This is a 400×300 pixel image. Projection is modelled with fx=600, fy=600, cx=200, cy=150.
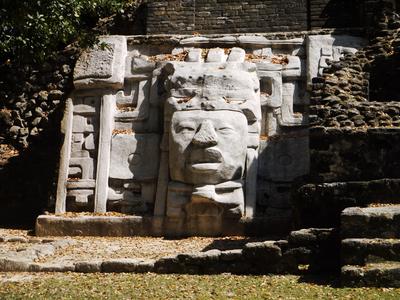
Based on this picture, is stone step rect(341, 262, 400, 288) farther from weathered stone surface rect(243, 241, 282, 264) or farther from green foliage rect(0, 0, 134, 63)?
green foliage rect(0, 0, 134, 63)

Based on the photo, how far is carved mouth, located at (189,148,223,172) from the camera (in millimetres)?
9609

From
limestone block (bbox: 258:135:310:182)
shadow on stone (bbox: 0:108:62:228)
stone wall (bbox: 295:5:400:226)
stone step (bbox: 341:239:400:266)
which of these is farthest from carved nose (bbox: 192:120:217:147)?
stone step (bbox: 341:239:400:266)

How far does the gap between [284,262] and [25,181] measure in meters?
6.89

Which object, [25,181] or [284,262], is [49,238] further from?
[284,262]

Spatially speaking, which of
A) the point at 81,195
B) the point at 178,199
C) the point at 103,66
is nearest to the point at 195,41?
the point at 103,66

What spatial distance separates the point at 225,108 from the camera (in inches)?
396

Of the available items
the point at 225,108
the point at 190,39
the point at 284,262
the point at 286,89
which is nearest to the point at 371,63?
the point at 286,89

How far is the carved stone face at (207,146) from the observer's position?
9.66m

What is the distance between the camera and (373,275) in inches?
226

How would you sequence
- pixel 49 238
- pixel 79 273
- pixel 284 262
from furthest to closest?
1. pixel 49 238
2. pixel 79 273
3. pixel 284 262

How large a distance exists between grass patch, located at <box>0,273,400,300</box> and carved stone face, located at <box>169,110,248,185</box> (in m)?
3.03

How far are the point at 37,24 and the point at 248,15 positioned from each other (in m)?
4.95

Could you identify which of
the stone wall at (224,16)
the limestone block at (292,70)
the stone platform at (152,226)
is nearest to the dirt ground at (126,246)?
the stone platform at (152,226)

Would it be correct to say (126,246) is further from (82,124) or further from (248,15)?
(248,15)
